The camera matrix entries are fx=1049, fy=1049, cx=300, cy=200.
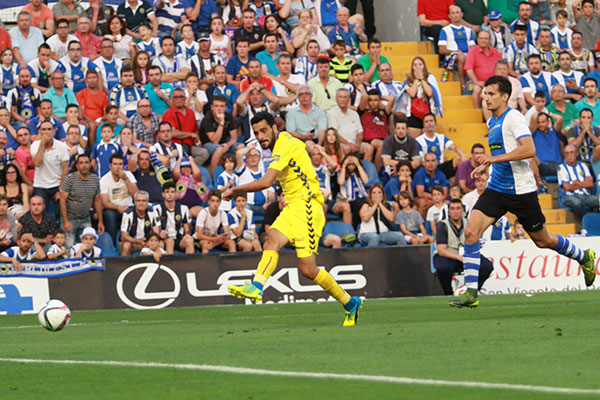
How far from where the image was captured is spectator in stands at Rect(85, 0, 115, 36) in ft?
69.6

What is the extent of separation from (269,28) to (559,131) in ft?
20.7

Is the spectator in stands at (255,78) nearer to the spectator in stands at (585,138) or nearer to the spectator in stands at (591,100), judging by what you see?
the spectator in stands at (585,138)

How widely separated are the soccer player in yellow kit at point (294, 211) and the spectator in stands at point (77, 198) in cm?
798

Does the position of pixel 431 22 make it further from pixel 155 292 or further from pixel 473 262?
pixel 473 262

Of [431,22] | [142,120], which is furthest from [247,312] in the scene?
[431,22]

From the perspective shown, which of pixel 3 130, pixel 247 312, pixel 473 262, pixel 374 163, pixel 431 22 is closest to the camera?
pixel 473 262

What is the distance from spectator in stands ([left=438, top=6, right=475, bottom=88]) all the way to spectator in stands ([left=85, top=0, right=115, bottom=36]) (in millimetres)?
7257

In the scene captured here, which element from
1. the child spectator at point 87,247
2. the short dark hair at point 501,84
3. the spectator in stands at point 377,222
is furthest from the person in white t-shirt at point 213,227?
the short dark hair at point 501,84

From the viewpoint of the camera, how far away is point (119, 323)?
480 inches

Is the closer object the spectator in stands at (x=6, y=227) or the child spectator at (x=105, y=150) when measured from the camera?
the spectator in stands at (x=6, y=227)

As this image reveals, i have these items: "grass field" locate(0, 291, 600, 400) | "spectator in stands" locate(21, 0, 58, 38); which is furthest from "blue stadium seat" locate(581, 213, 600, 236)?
"spectator in stands" locate(21, 0, 58, 38)

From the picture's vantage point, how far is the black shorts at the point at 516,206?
37.2 feet

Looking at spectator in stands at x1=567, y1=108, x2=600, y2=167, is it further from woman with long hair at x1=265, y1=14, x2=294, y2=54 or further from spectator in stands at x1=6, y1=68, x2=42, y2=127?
spectator in stands at x1=6, y1=68, x2=42, y2=127

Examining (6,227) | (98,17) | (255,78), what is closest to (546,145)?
(255,78)
